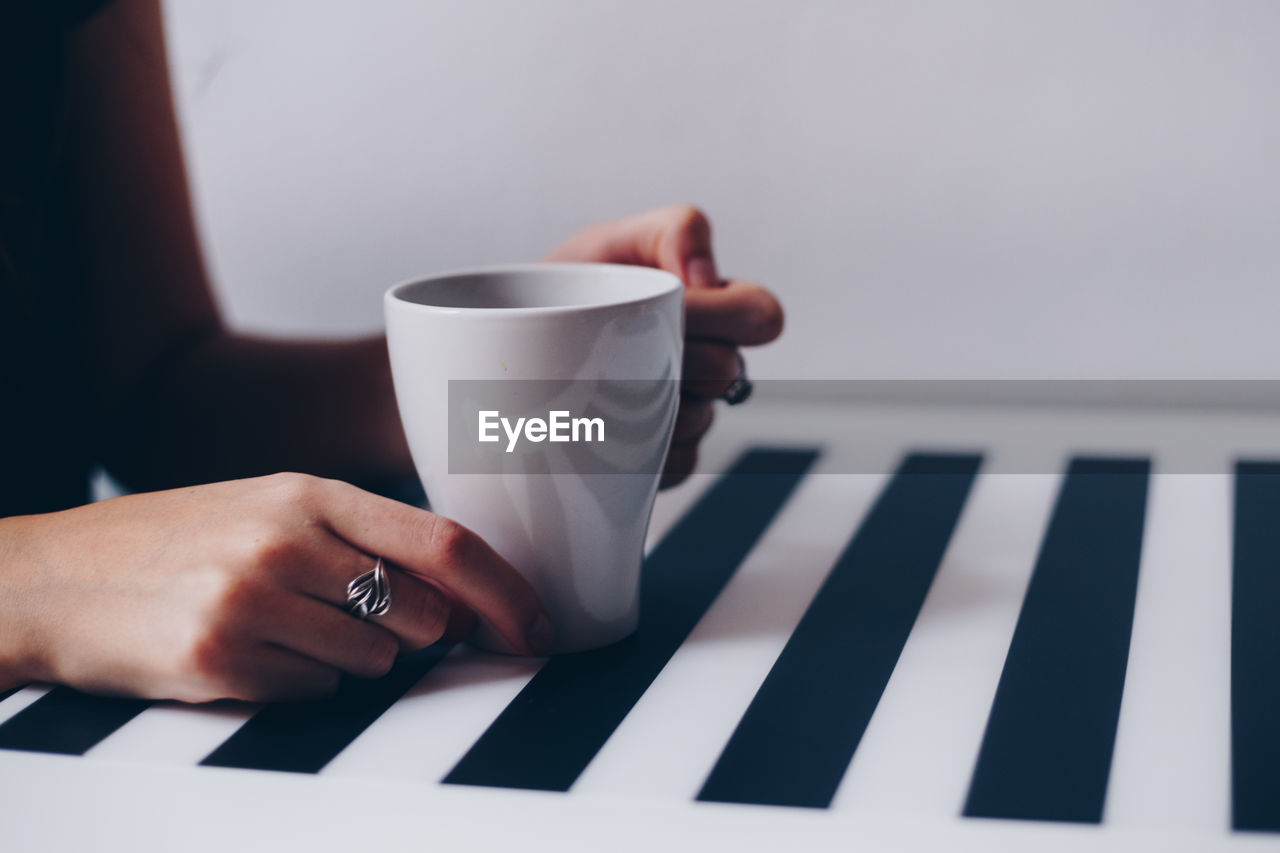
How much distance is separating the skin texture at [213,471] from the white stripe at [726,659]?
2.9 inches

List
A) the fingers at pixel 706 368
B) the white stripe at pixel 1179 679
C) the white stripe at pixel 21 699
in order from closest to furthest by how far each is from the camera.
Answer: the white stripe at pixel 1179 679 < the white stripe at pixel 21 699 < the fingers at pixel 706 368

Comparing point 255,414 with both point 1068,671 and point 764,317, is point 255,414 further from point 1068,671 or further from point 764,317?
point 1068,671

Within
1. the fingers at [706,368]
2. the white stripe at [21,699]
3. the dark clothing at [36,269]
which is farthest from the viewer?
the dark clothing at [36,269]

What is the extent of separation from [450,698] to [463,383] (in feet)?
0.47

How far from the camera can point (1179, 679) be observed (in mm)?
496

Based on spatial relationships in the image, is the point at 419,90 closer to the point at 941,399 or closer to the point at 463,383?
the point at 941,399

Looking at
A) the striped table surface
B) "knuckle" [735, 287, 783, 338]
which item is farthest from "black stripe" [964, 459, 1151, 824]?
"knuckle" [735, 287, 783, 338]

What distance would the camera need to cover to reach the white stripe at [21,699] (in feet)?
1.67

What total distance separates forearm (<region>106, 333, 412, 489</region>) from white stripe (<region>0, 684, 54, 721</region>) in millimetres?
342

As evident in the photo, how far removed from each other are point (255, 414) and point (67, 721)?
1.44 feet

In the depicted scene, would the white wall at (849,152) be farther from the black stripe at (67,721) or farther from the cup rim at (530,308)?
the black stripe at (67,721)

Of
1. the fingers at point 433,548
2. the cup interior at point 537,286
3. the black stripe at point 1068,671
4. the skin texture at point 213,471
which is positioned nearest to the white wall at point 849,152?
the skin texture at point 213,471

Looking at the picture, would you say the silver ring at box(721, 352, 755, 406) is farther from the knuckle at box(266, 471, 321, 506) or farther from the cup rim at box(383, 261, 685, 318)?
the knuckle at box(266, 471, 321, 506)

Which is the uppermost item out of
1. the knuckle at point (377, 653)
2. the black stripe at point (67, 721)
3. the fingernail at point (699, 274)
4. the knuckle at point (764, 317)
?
the fingernail at point (699, 274)
